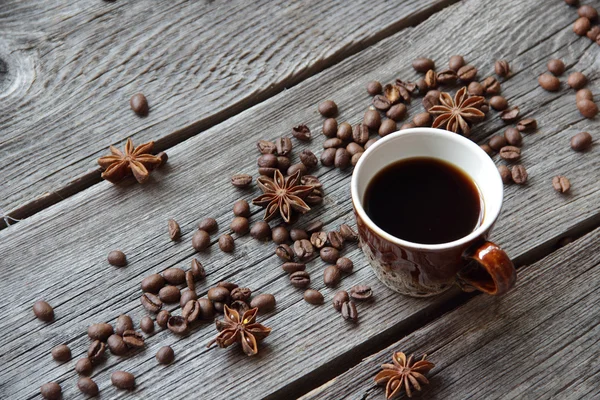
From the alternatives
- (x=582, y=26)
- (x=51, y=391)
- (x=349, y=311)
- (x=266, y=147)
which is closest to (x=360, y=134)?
(x=266, y=147)

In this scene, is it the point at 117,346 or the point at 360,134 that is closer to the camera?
the point at 117,346

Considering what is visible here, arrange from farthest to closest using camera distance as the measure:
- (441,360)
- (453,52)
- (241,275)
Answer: (453,52), (241,275), (441,360)

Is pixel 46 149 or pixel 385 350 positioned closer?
pixel 385 350

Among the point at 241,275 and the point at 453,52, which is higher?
the point at 453,52

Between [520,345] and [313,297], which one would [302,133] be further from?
[520,345]

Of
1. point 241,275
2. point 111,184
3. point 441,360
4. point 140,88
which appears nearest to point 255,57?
point 140,88

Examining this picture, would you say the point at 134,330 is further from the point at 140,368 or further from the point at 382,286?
the point at 382,286

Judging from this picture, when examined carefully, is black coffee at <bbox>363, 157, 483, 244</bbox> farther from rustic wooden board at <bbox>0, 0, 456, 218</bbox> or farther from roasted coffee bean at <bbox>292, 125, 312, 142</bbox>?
rustic wooden board at <bbox>0, 0, 456, 218</bbox>

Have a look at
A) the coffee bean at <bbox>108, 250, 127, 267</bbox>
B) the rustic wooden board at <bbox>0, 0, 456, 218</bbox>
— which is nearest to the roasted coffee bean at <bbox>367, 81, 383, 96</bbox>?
the rustic wooden board at <bbox>0, 0, 456, 218</bbox>
